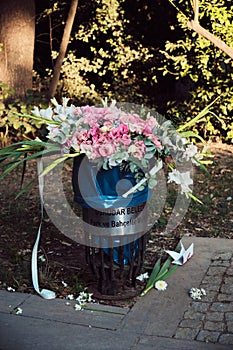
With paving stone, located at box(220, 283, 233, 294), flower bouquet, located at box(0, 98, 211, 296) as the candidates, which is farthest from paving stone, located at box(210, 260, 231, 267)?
flower bouquet, located at box(0, 98, 211, 296)

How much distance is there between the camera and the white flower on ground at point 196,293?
12.7ft

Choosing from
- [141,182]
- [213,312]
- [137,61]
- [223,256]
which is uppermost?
[141,182]

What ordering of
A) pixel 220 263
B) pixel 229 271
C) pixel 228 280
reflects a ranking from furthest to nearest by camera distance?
1. pixel 220 263
2. pixel 229 271
3. pixel 228 280

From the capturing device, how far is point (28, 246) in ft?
15.9

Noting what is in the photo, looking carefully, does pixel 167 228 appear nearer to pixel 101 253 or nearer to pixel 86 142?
pixel 101 253

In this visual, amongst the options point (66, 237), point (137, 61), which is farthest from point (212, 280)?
point (137, 61)

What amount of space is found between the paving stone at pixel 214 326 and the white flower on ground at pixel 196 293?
1.09 ft

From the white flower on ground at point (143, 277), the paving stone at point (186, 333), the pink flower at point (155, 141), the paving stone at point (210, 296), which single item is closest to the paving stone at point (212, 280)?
the paving stone at point (210, 296)

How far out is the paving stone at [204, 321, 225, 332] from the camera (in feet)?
11.4

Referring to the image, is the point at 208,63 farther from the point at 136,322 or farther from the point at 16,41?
the point at 136,322

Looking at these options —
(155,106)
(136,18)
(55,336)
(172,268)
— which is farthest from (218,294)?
(136,18)

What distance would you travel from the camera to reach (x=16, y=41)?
27.6 feet

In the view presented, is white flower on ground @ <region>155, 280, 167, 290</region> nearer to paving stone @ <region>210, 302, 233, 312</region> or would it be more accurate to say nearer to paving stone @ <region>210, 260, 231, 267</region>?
paving stone @ <region>210, 302, 233, 312</region>

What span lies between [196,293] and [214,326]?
1.35 feet
